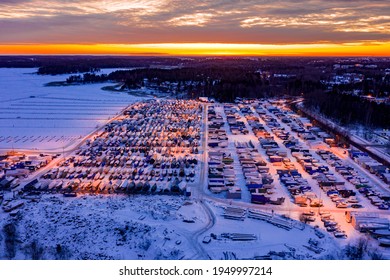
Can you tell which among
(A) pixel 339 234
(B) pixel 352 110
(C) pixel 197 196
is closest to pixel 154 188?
(C) pixel 197 196

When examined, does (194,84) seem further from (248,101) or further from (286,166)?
(286,166)

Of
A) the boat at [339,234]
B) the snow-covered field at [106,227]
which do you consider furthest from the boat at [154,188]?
the boat at [339,234]

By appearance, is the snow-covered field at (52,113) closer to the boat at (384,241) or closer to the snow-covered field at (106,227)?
the snow-covered field at (106,227)

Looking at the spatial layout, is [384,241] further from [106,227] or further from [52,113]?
A: [52,113]

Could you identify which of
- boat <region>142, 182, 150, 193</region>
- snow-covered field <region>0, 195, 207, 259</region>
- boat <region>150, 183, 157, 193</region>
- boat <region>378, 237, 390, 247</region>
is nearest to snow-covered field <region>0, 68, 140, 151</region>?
boat <region>142, 182, 150, 193</region>

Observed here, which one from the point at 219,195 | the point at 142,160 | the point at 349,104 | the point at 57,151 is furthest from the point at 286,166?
the point at 349,104

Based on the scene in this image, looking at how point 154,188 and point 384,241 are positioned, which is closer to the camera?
point 384,241

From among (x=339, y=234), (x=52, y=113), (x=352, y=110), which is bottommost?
(x=339, y=234)
